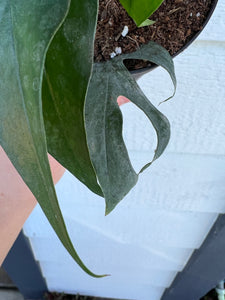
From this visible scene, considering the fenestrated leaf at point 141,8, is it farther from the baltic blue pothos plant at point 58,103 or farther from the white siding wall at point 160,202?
the white siding wall at point 160,202

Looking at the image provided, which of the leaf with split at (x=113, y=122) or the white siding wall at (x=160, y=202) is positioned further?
the white siding wall at (x=160, y=202)

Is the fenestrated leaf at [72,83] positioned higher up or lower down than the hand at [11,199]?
higher up

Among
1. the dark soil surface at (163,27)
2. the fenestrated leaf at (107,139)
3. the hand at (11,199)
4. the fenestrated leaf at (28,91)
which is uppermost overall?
the fenestrated leaf at (28,91)

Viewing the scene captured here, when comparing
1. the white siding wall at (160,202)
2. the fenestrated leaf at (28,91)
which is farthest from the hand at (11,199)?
the fenestrated leaf at (28,91)

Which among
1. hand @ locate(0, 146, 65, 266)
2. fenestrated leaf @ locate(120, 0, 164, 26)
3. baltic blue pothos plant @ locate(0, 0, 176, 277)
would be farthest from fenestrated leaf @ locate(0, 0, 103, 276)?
hand @ locate(0, 146, 65, 266)

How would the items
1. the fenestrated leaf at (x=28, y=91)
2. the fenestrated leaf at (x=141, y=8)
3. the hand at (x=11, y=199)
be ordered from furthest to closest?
the hand at (x=11, y=199) < the fenestrated leaf at (x=141, y=8) < the fenestrated leaf at (x=28, y=91)
